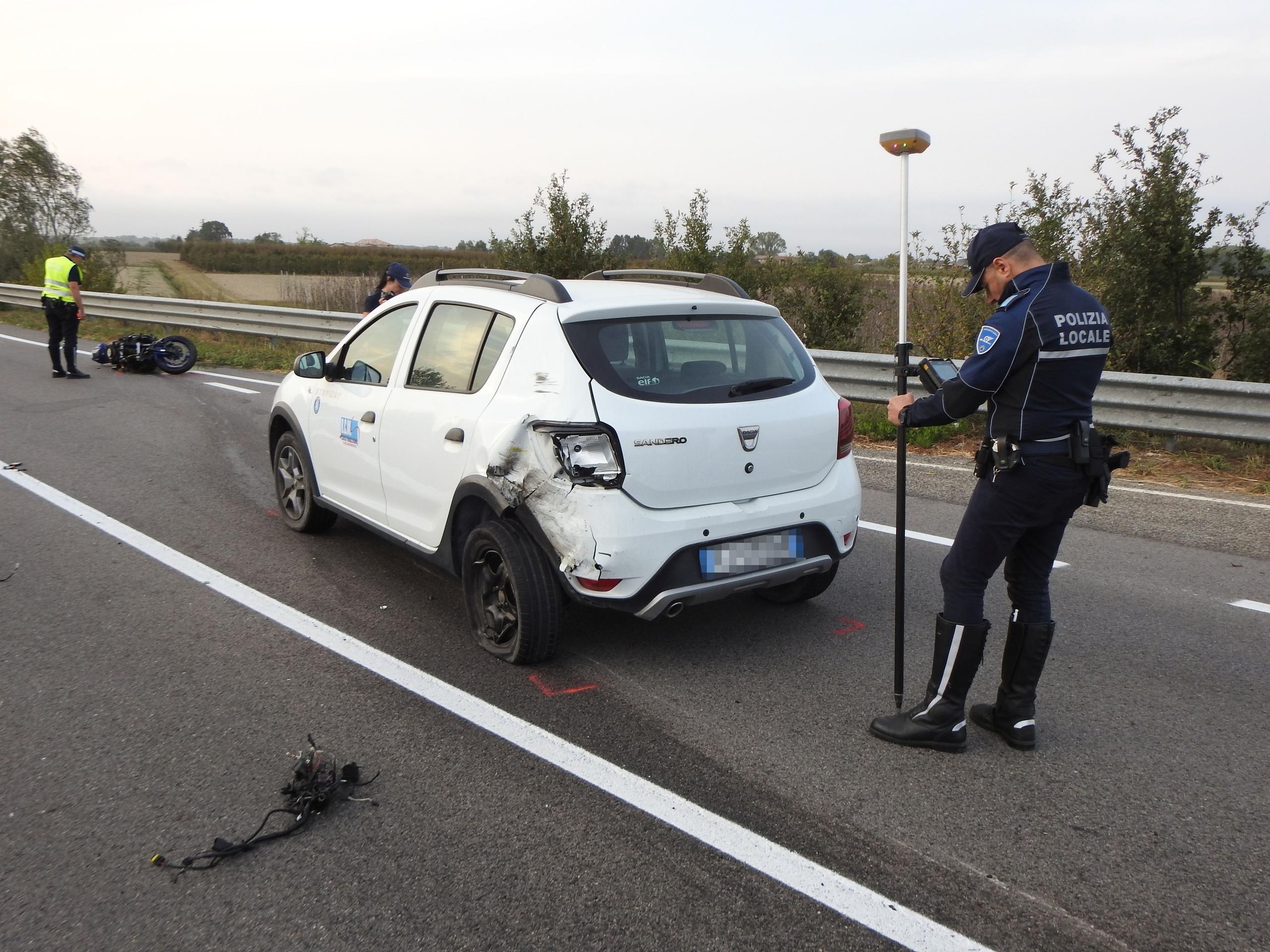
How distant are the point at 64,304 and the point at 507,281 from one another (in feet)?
38.6

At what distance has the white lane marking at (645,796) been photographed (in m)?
2.71

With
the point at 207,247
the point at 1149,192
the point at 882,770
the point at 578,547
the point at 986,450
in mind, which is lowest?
the point at 882,770

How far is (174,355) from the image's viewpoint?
14797mm

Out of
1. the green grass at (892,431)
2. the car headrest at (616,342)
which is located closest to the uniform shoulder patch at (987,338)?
the car headrest at (616,342)

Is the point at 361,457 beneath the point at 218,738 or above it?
above

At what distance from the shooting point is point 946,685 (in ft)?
12.2

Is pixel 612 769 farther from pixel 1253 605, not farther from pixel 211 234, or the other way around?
pixel 211 234

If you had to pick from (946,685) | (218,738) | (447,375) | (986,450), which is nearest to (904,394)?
(986,450)

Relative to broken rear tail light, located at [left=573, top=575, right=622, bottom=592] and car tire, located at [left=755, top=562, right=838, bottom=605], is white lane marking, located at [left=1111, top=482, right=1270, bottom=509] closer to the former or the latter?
car tire, located at [left=755, top=562, right=838, bottom=605]

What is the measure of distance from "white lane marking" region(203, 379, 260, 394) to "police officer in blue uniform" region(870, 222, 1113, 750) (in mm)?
11179

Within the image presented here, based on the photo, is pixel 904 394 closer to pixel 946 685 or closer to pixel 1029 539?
pixel 1029 539

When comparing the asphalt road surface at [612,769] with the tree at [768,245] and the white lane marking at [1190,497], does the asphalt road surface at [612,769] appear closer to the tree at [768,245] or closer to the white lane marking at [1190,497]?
the white lane marking at [1190,497]

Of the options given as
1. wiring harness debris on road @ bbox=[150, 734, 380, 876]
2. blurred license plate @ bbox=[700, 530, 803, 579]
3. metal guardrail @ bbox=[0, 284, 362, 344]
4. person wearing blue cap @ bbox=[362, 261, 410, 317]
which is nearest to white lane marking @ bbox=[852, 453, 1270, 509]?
blurred license plate @ bbox=[700, 530, 803, 579]

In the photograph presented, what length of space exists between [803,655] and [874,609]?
0.78 m
